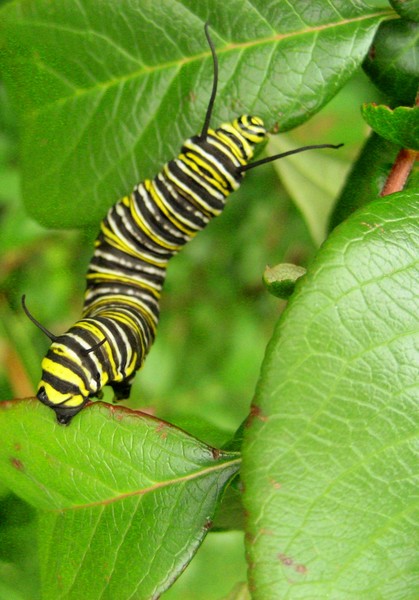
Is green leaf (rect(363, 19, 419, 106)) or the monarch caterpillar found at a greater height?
green leaf (rect(363, 19, 419, 106))

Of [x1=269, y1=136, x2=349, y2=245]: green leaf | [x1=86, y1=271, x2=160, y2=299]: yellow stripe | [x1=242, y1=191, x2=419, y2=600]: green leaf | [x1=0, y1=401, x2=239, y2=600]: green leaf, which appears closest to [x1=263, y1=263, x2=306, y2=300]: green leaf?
[x1=242, y1=191, x2=419, y2=600]: green leaf

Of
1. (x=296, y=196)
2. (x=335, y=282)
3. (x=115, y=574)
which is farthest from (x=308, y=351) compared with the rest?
(x=296, y=196)

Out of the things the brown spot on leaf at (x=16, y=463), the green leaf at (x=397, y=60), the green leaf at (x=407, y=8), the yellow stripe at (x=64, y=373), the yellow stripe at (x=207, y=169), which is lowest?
the brown spot on leaf at (x=16, y=463)

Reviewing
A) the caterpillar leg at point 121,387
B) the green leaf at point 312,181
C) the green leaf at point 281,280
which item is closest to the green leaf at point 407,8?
the green leaf at point 281,280

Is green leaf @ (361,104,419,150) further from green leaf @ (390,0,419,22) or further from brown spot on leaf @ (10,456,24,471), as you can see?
brown spot on leaf @ (10,456,24,471)

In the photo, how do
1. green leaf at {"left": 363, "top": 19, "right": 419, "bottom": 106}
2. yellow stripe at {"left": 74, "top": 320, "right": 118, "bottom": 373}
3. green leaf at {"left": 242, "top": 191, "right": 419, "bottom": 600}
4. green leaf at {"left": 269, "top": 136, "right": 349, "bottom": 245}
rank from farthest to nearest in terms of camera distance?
green leaf at {"left": 269, "top": 136, "right": 349, "bottom": 245} < yellow stripe at {"left": 74, "top": 320, "right": 118, "bottom": 373} < green leaf at {"left": 363, "top": 19, "right": 419, "bottom": 106} < green leaf at {"left": 242, "top": 191, "right": 419, "bottom": 600}

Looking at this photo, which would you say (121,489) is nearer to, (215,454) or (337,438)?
(215,454)

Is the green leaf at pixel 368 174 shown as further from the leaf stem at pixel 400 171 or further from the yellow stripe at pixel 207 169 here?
the yellow stripe at pixel 207 169

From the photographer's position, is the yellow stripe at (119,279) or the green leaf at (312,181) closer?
the yellow stripe at (119,279)
